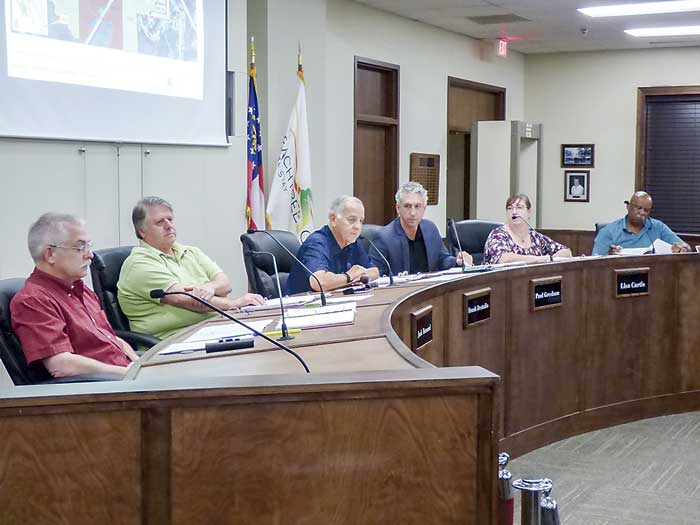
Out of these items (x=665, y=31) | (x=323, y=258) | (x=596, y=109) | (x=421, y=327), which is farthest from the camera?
(x=596, y=109)

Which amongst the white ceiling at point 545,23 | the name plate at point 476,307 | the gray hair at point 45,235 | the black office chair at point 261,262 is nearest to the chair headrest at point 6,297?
the gray hair at point 45,235

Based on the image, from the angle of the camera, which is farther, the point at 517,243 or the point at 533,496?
the point at 517,243

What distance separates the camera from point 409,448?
148cm

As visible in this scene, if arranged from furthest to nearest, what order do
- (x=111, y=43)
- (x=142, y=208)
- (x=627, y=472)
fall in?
(x=111, y=43) < (x=627, y=472) < (x=142, y=208)

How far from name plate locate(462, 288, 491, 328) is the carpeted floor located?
0.68 metres

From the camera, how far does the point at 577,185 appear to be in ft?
31.3

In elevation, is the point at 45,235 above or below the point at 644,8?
below

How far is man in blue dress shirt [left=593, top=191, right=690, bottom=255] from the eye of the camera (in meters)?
5.96

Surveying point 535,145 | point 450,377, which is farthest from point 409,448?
point 535,145

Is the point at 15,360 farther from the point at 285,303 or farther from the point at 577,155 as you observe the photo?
the point at 577,155

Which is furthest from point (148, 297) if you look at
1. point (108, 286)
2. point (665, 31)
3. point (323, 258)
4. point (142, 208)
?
point (665, 31)

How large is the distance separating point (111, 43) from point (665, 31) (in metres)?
5.46

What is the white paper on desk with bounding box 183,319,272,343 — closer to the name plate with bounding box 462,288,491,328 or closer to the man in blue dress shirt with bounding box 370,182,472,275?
the name plate with bounding box 462,288,491,328

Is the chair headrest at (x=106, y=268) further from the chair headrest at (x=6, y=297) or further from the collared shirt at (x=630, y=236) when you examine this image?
the collared shirt at (x=630, y=236)
